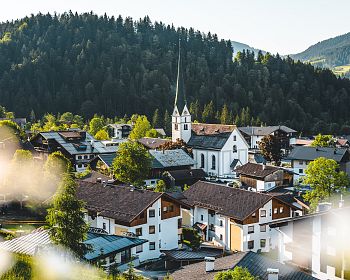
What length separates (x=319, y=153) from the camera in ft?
202

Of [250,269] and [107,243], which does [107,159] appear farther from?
[250,269]

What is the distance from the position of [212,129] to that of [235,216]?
37.5 meters

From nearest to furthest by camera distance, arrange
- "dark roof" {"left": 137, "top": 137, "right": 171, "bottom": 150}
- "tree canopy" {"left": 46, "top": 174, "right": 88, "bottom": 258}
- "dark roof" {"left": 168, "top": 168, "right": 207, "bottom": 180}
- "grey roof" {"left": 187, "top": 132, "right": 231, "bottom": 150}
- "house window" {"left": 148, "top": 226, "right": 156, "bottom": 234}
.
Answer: "tree canopy" {"left": 46, "top": 174, "right": 88, "bottom": 258} < "house window" {"left": 148, "top": 226, "right": 156, "bottom": 234} < "dark roof" {"left": 168, "top": 168, "right": 207, "bottom": 180} < "grey roof" {"left": 187, "top": 132, "right": 231, "bottom": 150} < "dark roof" {"left": 137, "top": 137, "right": 171, "bottom": 150}

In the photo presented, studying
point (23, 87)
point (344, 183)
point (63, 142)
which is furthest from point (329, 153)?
point (23, 87)

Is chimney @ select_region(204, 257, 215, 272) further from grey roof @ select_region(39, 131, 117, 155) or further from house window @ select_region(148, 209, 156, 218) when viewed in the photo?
grey roof @ select_region(39, 131, 117, 155)

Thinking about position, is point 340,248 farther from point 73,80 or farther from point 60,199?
point 73,80

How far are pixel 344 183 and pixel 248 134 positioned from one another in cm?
6071

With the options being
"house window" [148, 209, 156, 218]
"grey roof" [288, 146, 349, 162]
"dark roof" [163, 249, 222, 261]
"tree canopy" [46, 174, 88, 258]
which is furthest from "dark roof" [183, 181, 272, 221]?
"grey roof" [288, 146, 349, 162]

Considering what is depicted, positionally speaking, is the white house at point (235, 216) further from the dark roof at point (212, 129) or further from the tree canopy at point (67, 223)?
the dark roof at point (212, 129)

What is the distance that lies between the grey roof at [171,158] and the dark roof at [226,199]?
16.9 meters

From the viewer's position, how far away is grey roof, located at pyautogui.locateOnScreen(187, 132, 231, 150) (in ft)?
223

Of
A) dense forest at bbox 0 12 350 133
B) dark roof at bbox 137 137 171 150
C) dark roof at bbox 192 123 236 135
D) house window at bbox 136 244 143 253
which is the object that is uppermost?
dense forest at bbox 0 12 350 133

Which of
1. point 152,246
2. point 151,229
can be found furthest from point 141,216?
point 152,246

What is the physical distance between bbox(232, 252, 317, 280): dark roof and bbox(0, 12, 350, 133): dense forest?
307 ft
